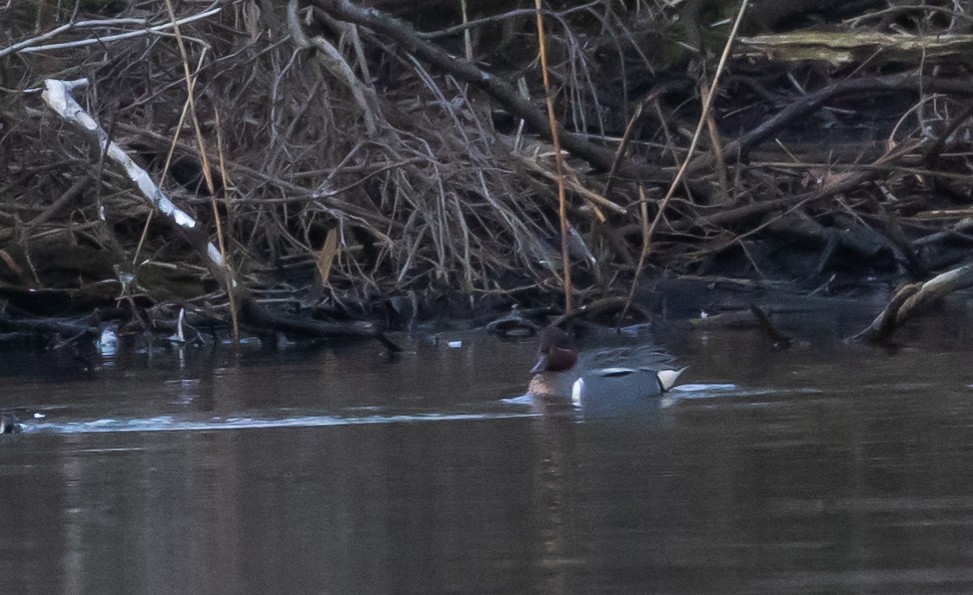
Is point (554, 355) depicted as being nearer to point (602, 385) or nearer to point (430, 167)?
point (602, 385)

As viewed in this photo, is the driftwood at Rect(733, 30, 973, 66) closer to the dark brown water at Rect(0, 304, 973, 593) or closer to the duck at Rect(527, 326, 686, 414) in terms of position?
the dark brown water at Rect(0, 304, 973, 593)

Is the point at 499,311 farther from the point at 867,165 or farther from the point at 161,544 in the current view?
the point at 161,544

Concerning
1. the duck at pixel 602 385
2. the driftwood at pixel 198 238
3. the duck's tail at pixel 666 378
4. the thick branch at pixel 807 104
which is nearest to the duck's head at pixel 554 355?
the duck at pixel 602 385

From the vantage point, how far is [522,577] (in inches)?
158

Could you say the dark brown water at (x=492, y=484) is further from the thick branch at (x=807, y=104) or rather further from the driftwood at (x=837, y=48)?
the driftwood at (x=837, y=48)

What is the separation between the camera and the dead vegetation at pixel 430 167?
11695 mm

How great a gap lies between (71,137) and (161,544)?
823cm

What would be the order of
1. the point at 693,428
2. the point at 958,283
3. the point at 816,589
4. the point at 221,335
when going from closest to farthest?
1. the point at 816,589
2. the point at 693,428
3. the point at 958,283
4. the point at 221,335

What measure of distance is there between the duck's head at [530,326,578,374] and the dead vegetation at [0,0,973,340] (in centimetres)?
261

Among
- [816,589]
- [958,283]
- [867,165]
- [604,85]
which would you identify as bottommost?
[816,589]

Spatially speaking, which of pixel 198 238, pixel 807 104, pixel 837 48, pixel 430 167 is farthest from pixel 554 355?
pixel 837 48

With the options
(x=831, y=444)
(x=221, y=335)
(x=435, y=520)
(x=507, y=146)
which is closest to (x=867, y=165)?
(x=507, y=146)

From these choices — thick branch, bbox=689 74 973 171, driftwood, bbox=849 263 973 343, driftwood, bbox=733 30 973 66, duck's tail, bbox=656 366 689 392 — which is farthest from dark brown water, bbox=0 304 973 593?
driftwood, bbox=733 30 973 66

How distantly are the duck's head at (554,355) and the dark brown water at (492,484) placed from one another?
16 cm
